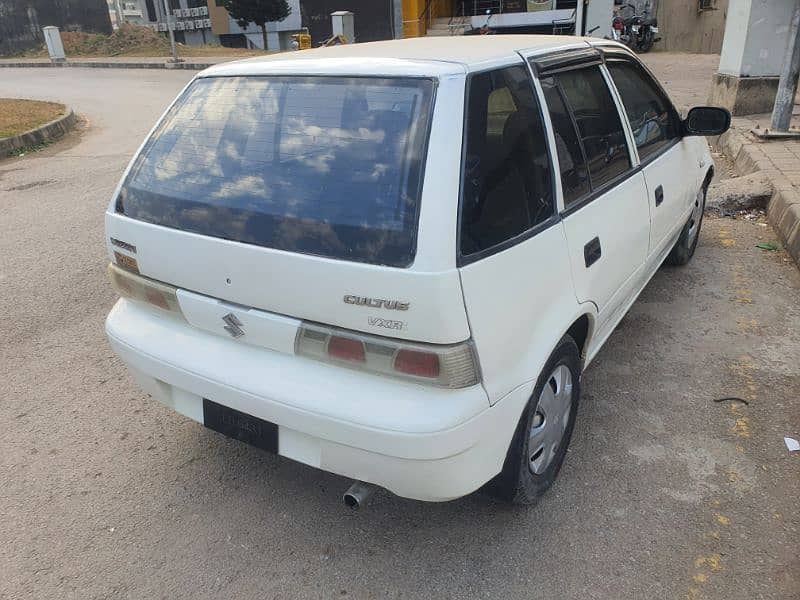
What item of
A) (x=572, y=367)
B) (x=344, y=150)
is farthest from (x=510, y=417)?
(x=344, y=150)

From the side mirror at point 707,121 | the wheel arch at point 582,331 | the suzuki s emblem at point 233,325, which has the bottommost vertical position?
Answer: the wheel arch at point 582,331

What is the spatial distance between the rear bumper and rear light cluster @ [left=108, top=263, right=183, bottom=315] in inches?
6.7

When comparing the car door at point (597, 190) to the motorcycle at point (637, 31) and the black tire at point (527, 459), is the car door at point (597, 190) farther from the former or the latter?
the motorcycle at point (637, 31)

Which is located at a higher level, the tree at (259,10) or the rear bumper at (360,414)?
the tree at (259,10)

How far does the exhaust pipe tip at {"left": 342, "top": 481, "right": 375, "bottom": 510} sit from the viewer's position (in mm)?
2219

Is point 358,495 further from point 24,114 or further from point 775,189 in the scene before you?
point 24,114

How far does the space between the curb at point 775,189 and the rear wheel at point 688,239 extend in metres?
0.78

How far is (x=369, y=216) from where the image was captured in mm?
2023

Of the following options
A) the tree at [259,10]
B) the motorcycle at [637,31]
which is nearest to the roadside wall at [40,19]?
the tree at [259,10]

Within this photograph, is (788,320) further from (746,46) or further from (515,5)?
(515,5)

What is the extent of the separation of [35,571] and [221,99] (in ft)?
6.43

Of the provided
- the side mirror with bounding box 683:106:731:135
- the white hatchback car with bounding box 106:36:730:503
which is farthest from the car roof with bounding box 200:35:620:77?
the side mirror with bounding box 683:106:731:135

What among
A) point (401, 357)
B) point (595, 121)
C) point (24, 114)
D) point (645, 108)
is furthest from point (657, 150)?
point (24, 114)

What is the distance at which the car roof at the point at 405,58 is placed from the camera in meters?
2.17
